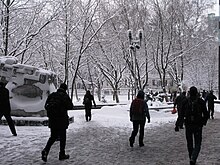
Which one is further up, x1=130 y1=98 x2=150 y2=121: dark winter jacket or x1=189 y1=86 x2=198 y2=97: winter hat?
x1=189 y1=86 x2=198 y2=97: winter hat

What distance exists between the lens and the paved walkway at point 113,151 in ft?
24.1

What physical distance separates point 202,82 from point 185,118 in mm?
46793

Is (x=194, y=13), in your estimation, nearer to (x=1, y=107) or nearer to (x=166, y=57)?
(x=166, y=57)

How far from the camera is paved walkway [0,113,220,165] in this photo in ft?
24.1

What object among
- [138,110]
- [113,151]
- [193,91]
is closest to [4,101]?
[113,151]

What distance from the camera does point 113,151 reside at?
8.59 m

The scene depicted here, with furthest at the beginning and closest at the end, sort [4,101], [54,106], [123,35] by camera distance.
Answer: [123,35], [4,101], [54,106]

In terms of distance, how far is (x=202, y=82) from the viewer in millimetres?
52031

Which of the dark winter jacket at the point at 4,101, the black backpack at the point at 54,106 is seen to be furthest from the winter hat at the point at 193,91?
the dark winter jacket at the point at 4,101

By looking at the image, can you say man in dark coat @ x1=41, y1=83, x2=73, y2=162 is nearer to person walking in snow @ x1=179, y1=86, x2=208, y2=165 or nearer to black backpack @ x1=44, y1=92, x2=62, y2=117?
black backpack @ x1=44, y1=92, x2=62, y2=117

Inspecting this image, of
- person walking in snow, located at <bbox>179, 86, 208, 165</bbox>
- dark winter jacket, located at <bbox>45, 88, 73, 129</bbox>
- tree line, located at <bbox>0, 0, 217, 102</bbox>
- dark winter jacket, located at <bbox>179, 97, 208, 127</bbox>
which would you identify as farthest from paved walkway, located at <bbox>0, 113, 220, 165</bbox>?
tree line, located at <bbox>0, 0, 217, 102</bbox>

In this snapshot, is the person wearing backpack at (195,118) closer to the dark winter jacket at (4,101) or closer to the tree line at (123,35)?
the dark winter jacket at (4,101)

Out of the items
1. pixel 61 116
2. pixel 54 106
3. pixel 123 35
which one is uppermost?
pixel 123 35

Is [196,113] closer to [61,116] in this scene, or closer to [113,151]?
[113,151]
